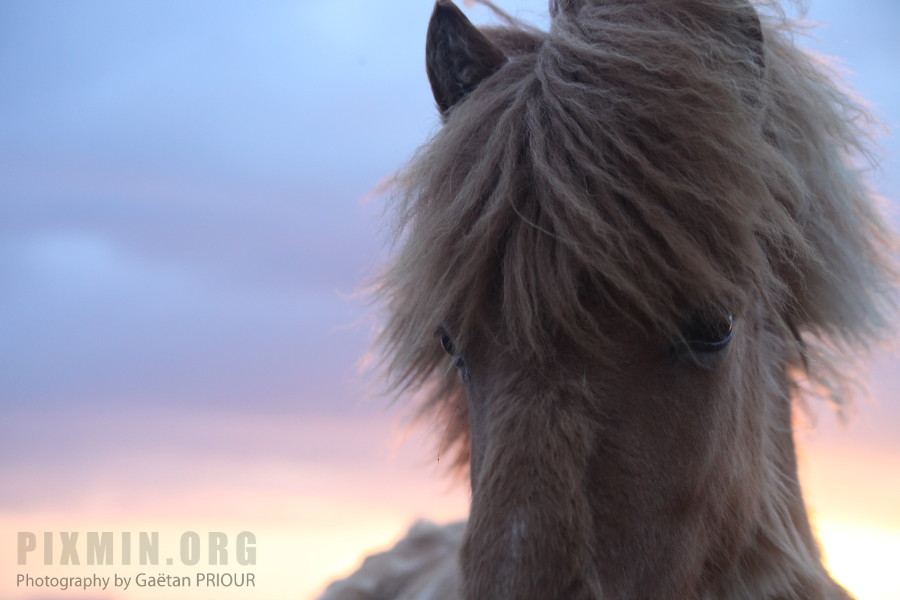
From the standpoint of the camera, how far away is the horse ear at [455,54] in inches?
88.3

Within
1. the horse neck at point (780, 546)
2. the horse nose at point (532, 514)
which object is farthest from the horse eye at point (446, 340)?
the horse neck at point (780, 546)

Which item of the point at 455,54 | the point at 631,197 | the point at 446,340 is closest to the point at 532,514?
the point at 446,340

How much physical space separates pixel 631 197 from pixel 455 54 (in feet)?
2.57

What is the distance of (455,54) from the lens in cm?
228

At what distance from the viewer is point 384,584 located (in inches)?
155

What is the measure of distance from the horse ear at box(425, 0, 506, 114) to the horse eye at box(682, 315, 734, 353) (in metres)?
0.99

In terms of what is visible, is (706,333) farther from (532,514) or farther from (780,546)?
(780,546)

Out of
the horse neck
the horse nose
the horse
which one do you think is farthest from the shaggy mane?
the horse neck

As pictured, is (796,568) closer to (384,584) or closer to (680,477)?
(680,477)

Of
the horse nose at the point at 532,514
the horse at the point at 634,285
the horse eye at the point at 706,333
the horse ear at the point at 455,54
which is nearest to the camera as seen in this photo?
the horse nose at the point at 532,514

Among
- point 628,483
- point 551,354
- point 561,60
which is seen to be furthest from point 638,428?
point 561,60

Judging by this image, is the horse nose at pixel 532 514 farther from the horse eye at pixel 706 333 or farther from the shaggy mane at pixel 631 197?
the horse eye at pixel 706 333

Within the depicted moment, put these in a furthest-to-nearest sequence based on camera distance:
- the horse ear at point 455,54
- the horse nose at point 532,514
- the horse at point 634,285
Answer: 1. the horse ear at point 455,54
2. the horse at point 634,285
3. the horse nose at point 532,514

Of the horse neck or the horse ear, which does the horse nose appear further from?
the horse ear
